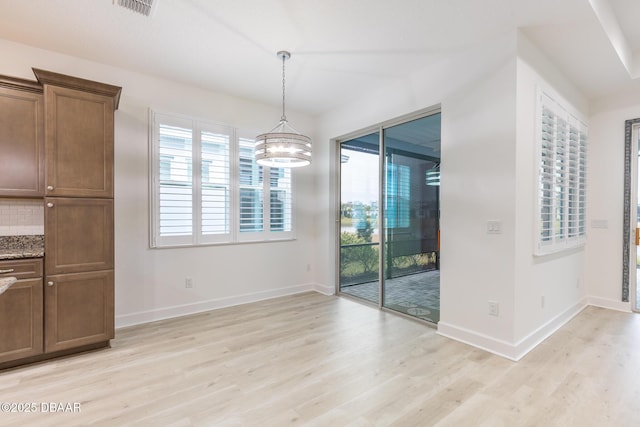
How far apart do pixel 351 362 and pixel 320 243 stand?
253 cm

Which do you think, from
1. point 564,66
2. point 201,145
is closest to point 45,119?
point 201,145

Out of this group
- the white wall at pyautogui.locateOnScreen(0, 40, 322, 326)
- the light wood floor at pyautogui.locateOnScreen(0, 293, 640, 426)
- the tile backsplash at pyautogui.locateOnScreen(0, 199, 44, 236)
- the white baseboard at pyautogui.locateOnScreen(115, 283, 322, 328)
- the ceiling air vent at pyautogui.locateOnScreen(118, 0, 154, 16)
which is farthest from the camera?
the white baseboard at pyautogui.locateOnScreen(115, 283, 322, 328)

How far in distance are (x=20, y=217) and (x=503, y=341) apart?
4.65 metres

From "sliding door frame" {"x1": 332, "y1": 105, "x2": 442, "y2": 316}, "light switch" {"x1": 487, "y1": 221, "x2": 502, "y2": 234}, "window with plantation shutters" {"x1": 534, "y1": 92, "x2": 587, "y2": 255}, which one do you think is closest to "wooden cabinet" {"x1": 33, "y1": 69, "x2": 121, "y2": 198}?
"sliding door frame" {"x1": 332, "y1": 105, "x2": 442, "y2": 316}

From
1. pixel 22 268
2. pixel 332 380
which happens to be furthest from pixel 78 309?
pixel 332 380

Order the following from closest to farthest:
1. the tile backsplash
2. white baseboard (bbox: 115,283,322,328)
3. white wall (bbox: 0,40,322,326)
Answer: the tile backsplash < white wall (bbox: 0,40,322,326) < white baseboard (bbox: 115,283,322,328)

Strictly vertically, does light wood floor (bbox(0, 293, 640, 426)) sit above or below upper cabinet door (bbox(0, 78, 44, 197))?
below

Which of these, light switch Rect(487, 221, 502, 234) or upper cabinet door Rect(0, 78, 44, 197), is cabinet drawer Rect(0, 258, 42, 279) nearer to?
upper cabinet door Rect(0, 78, 44, 197)

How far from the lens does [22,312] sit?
255 cm

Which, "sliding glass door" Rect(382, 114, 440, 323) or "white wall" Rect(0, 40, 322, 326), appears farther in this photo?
"sliding glass door" Rect(382, 114, 440, 323)

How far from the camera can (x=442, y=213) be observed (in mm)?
3314

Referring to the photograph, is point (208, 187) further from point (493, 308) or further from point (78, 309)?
point (493, 308)

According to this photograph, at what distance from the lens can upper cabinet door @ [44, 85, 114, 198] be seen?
8.80ft

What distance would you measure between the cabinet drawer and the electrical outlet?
12.9ft
